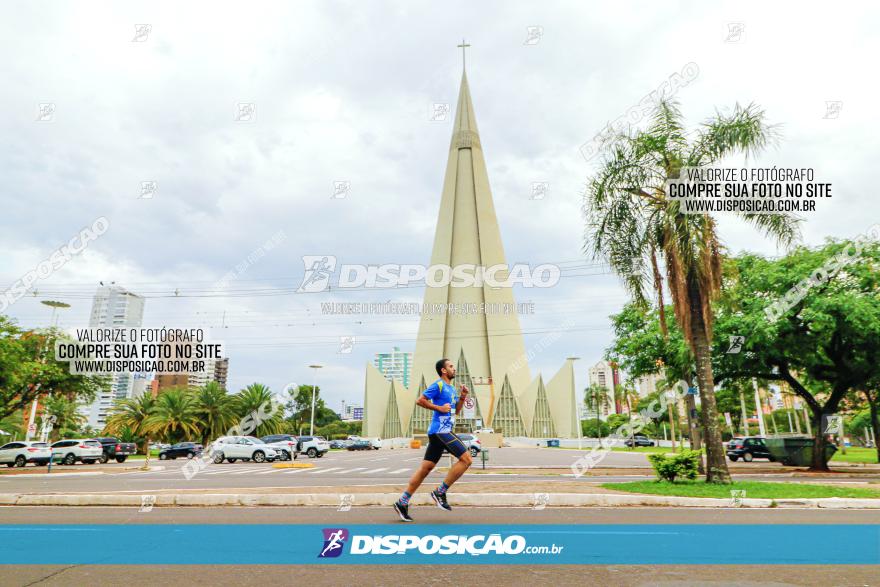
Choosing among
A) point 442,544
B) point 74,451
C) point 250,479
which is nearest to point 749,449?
point 250,479

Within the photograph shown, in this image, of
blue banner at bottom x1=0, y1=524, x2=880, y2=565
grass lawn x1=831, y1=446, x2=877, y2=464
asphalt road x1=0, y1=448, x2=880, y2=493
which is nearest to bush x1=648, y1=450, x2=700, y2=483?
asphalt road x1=0, y1=448, x2=880, y2=493

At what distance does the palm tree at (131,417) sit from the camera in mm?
50812

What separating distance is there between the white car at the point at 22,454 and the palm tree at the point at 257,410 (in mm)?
22753

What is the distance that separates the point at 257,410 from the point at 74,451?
24.8 m

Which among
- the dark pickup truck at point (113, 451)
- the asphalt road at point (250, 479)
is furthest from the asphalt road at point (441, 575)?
the dark pickup truck at point (113, 451)

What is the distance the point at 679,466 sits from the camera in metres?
12.0

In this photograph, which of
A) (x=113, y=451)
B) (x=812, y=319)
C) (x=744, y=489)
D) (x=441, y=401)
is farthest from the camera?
(x=113, y=451)

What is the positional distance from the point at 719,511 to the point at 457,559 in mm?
5246

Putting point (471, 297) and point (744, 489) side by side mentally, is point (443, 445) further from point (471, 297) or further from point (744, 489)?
point (471, 297)

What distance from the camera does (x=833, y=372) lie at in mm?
19188

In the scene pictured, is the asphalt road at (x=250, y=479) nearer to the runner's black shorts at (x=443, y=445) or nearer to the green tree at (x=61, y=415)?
the runner's black shorts at (x=443, y=445)

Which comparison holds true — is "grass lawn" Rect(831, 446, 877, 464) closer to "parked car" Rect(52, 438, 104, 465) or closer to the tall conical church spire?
"parked car" Rect(52, 438, 104, 465)

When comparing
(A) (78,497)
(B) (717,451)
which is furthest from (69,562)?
(B) (717,451)

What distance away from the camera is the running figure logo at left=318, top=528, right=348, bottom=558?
4.85 metres
